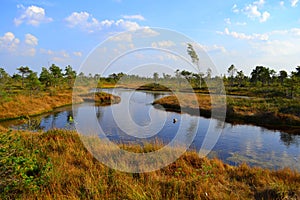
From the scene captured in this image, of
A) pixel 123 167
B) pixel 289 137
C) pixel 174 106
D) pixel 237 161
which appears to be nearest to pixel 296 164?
pixel 237 161

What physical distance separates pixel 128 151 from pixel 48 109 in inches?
759

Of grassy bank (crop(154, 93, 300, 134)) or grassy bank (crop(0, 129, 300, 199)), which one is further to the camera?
grassy bank (crop(154, 93, 300, 134))

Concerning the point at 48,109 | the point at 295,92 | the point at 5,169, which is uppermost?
the point at 295,92

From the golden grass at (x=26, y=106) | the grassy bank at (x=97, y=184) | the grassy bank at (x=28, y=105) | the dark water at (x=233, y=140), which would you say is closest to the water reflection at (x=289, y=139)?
the dark water at (x=233, y=140)

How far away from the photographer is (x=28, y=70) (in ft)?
118

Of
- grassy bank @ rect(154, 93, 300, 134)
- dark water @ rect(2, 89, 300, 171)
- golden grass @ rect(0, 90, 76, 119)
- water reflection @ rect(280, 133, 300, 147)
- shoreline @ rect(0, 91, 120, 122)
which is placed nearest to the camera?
dark water @ rect(2, 89, 300, 171)

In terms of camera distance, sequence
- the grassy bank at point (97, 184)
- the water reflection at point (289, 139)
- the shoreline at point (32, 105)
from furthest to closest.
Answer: the shoreline at point (32, 105) → the water reflection at point (289, 139) → the grassy bank at point (97, 184)

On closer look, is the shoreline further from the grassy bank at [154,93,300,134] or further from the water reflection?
the water reflection

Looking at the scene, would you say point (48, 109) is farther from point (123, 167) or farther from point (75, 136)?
point (123, 167)

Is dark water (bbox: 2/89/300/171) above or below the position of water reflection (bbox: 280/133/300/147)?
below

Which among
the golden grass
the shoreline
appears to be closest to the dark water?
the shoreline

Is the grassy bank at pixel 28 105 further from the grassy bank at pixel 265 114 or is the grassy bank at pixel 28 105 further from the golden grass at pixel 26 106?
the grassy bank at pixel 265 114

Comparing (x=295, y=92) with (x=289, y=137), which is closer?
(x=289, y=137)

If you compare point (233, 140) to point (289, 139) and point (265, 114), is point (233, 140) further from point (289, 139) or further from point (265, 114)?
point (265, 114)
